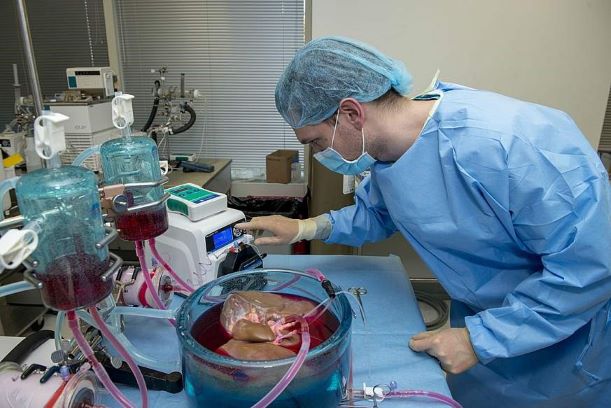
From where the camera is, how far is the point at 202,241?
3.90 feet

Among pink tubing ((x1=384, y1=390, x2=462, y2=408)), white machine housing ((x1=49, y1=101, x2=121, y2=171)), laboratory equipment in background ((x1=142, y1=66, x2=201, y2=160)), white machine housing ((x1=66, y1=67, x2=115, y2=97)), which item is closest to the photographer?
pink tubing ((x1=384, y1=390, x2=462, y2=408))

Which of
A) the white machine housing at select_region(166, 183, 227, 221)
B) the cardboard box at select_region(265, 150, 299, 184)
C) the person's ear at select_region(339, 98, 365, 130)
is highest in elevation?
the person's ear at select_region(339, 98, 365, 130)

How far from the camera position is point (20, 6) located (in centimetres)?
89

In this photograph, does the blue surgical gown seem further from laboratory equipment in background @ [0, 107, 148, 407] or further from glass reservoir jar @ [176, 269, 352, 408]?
laboratory equipment in background @ [0, 107, 148, 407]

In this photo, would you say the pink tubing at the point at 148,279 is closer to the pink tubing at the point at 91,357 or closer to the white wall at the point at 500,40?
the pink tubing at the point at 91,357

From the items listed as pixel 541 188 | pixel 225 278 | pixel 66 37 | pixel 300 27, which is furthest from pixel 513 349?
pixel 66 37

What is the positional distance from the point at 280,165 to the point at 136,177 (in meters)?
2.29

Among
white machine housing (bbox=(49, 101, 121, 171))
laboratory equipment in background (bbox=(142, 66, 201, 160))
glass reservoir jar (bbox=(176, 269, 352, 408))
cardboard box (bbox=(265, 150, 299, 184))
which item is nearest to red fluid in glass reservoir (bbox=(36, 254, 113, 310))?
glass reservoir jar (bbox=(176, 269, 352, 408))

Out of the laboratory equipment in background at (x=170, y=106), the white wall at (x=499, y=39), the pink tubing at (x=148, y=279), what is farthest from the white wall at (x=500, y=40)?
the pink tubing at (x=148, y=279)

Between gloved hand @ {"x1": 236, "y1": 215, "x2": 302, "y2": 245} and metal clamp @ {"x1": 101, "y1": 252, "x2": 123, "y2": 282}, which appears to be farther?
gloved hand @ {"x1": 236, "y1": 215, "x2": 302, "y2": 245}

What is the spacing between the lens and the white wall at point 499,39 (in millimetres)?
2496

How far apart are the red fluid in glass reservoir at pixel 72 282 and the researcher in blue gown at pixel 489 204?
66cm

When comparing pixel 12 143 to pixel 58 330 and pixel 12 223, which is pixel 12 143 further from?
pixel 12 223

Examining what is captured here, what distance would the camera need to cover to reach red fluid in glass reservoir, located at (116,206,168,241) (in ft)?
2.91
